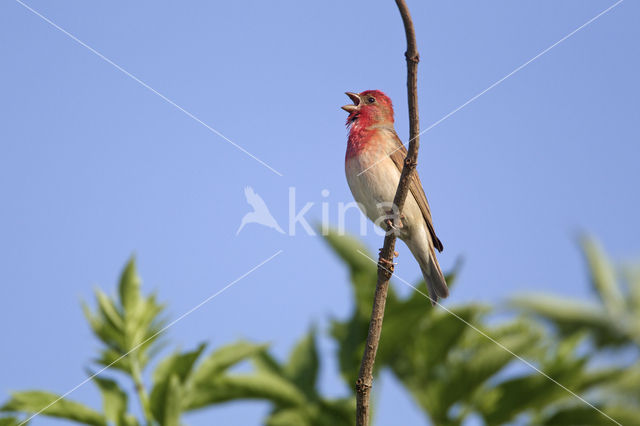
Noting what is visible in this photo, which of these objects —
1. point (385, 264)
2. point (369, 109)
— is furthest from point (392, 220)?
point (369, 109)

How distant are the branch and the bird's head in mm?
1968

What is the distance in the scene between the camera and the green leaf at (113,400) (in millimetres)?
6105

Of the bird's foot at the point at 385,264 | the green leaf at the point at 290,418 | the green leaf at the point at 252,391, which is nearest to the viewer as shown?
the bird's foot at the point at 385,264

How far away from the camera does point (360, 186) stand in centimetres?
618

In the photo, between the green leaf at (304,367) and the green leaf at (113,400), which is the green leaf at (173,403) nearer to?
the green leaf at (113,400)

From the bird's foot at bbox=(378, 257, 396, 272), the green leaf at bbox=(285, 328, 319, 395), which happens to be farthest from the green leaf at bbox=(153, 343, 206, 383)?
the green leaf at bbox=(285, 328, 319, 395)

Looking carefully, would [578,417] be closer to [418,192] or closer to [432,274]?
[432,274]

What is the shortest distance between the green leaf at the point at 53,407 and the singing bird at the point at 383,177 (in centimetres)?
281

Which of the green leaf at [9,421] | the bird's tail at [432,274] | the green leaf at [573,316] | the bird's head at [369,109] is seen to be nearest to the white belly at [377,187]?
the bird's tail at [432,274]

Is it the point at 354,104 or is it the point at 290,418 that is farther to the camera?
the point at 290,418

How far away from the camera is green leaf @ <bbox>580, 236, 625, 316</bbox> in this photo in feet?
83.1

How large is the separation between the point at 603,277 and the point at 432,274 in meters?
22.1

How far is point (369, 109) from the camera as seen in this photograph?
21.2 ft

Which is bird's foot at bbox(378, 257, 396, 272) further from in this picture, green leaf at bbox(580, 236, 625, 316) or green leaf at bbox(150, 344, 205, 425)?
green leaf at bbox(580, 236, 625, 316)
